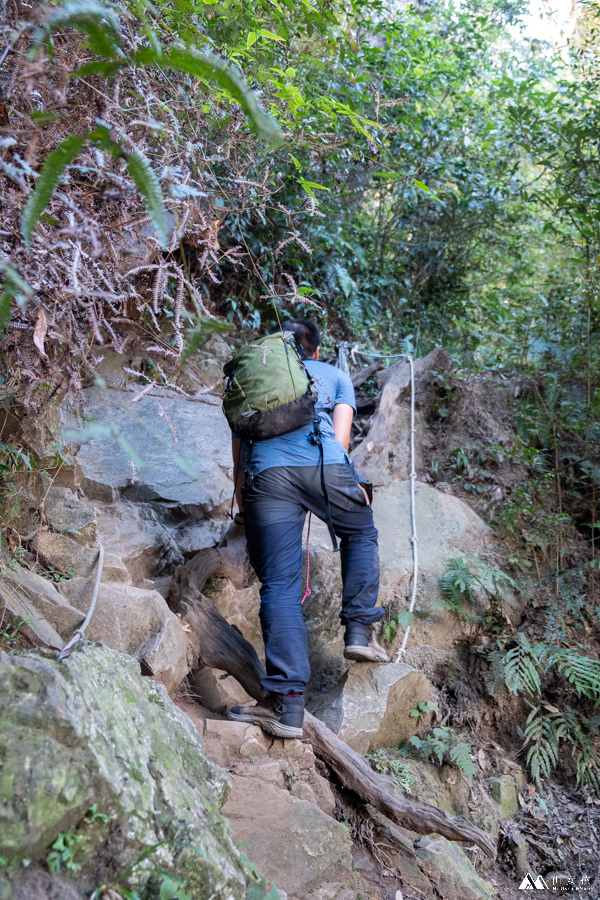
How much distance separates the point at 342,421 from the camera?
426 centimetres

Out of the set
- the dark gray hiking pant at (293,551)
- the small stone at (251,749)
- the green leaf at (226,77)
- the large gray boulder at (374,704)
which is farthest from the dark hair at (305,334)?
the green leaf at (226,77)

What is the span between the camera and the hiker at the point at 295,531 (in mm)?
3566

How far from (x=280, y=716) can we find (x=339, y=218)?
6835 mm

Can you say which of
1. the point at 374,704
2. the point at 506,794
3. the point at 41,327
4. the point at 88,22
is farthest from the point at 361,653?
the point at 88,22

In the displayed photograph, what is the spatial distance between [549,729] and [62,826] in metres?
3.93

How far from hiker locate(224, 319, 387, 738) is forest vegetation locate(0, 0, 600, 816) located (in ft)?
3.21

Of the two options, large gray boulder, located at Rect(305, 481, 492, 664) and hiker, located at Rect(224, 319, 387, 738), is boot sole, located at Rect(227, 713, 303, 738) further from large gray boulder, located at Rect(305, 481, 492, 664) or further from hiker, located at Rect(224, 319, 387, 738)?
large gray boulder, located at Rect(305, 481, 492, 664)

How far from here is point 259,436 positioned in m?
3.73

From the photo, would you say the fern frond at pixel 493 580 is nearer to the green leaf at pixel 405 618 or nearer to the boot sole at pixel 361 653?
the green leaf at pixel 405 618

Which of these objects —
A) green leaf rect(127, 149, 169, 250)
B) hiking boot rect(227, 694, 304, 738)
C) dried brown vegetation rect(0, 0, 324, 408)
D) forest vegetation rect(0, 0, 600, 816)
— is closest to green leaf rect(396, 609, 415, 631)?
forest vegetation rect(0, 0, 600, 816)

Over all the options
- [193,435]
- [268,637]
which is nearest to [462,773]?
[268,637]

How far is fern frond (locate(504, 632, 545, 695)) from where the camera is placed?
4492mm

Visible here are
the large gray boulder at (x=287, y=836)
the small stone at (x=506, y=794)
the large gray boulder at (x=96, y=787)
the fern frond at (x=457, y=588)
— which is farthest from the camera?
the fern frond at (x=457, y=588)

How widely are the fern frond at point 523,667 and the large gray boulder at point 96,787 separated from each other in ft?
9.70
